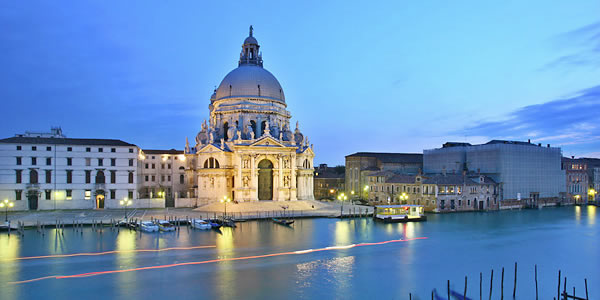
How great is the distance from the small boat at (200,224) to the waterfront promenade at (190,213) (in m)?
2.16

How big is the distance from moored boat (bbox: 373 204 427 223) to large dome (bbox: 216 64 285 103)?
888 inches

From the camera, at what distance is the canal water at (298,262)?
19297 mm

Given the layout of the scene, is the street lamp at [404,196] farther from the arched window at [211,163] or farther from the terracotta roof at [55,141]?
the terracotta roof at [55,141]

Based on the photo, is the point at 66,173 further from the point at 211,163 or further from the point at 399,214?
the point at 399,214

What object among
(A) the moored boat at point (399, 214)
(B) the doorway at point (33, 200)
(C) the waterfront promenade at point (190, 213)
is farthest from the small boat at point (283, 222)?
(B) the doorway at point (33, 200)

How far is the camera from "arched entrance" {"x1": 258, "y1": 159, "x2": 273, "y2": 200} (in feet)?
167

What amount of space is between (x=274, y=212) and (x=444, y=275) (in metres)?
24.6

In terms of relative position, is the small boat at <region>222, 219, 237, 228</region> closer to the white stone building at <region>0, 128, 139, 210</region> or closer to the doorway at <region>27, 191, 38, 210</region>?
the white stone building at <region>0, 128, 139, 210</region>

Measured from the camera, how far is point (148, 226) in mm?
34750

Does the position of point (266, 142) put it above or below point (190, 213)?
above

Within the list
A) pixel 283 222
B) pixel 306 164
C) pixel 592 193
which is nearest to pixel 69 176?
pixel 283 222

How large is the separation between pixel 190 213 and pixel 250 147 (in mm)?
10309

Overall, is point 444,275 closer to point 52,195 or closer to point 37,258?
point 37,258

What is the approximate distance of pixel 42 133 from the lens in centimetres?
5631
